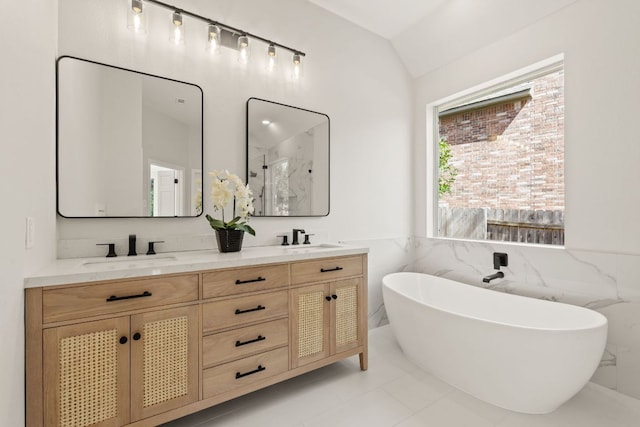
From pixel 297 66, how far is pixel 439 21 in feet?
4.90

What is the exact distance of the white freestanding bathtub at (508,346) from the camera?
1.63m

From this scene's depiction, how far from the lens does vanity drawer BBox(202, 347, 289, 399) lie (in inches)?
65.0

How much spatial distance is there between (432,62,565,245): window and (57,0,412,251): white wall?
1.49 ft

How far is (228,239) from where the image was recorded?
200 centimetres

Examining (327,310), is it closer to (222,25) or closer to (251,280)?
(251,280)

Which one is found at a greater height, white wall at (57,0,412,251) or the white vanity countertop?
white wall at (57,0,412,251)

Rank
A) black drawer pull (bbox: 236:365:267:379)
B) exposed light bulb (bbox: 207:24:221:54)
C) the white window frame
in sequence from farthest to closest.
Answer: the white window frame, exposed light bulb (bbox: 207:24:221:54), black drawer pull (bbox: 236:365:267:379)

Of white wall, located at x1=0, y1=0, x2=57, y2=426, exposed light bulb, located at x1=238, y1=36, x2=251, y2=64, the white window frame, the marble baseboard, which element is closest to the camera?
white wall, located at x1=0, y1=0, x2=57, y2=426

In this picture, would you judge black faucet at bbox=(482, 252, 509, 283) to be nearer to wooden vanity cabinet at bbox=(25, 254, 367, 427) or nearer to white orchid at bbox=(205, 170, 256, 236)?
wooden vanity cabinet at bbox=(25, 254, 367, 427)

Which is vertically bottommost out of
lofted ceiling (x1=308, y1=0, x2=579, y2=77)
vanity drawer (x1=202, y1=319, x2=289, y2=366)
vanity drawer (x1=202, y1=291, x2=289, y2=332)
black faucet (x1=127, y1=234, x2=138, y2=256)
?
vanity drawer (x1=202, y1=319, x2=289, y2=366)

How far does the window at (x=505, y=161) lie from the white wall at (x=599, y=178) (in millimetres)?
196

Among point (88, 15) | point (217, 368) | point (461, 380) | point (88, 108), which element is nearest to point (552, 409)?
point (461, 380)

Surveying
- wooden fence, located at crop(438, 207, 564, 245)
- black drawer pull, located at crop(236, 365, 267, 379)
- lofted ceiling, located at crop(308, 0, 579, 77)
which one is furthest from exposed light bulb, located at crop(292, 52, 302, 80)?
black drawer pull, located at crop(236, 365, 267, 379)

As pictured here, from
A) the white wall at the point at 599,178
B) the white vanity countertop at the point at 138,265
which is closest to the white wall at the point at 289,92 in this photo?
the white vanity countertop at the point at 138,265
